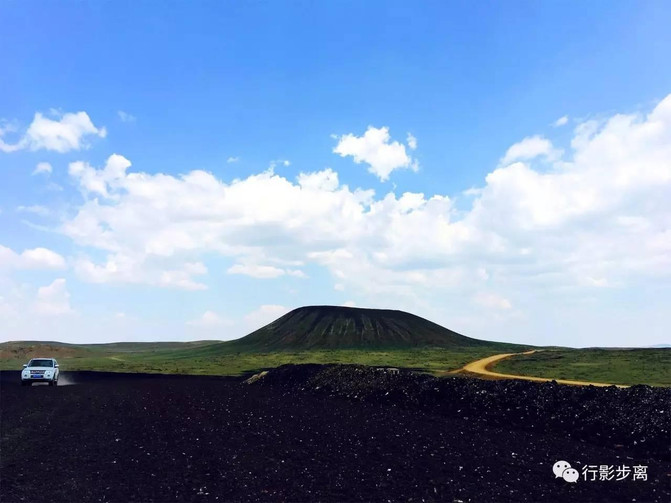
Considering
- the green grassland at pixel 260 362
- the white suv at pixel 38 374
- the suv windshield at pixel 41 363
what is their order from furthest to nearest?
the green grassland at pixel 260 362 → the suv windshield at pixel 41 363 → the white suv at pixel 38 374

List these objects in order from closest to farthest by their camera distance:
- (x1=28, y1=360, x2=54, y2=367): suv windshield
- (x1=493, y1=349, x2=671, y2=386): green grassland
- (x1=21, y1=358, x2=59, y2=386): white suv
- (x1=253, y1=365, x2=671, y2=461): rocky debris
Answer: (x1=253, y1=365, x2=671, y2=461): rocky debris → (x1=493, y1=349, x2=671, y2=386): green grassland → (x1=21, y1=358, x2=59, y2=386): white suv → (x1=28, y1=360, x2=54, y2=367): suv windshield

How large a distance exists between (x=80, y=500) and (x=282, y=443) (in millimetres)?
10214

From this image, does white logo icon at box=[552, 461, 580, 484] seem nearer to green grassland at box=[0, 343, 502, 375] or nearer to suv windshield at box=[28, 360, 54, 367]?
green grassland at box=[0, 343, 502, 375]

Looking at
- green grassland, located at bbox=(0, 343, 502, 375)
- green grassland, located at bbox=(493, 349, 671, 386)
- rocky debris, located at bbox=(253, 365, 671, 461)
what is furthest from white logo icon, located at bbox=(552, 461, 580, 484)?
green grassland, located at bbox=(0, 343, 502, 375)

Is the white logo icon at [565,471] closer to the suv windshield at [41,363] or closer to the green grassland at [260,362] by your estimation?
the green grassland at [260,362]

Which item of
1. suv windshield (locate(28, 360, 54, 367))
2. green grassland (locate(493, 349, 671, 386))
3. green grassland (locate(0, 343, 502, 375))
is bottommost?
green grassland (locate(0, 343, 502, 375))

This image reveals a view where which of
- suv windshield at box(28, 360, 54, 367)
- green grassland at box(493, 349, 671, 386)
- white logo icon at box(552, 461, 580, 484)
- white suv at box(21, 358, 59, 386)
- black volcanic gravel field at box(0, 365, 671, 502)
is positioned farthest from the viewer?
suv windshield at box(28, 360, 54, 367)

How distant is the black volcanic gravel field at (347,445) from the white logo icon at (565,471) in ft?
0.99

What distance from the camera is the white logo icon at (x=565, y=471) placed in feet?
61.6

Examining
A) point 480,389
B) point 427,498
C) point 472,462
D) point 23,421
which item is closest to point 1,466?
point 23,421

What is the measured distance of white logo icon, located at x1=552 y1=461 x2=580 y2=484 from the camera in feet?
61.6

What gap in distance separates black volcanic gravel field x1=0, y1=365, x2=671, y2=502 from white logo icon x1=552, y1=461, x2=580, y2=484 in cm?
30

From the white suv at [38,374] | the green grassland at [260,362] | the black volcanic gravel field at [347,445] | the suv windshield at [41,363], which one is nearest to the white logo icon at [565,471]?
the black volcanic gravel field at [347,445]

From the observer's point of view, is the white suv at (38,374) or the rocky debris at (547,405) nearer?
the rocky debris at (547,405)
